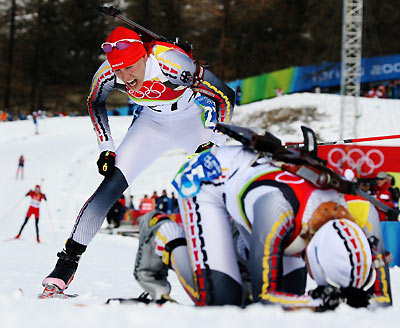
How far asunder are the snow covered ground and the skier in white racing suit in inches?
4.4

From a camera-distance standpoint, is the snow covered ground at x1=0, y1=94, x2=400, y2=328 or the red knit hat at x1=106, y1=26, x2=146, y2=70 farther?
the red knit hat at x1=106, y1=26, x2=146, y2=70

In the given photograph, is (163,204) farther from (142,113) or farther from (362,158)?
(142,113)

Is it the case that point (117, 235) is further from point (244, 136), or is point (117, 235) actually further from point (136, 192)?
point (244, 136)

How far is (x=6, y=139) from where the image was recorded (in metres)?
28.8

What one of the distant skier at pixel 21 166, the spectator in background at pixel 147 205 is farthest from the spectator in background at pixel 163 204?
the distant skier at pixel 21 166

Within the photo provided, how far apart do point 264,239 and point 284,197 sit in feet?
0.66

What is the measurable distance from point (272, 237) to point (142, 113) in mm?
2415

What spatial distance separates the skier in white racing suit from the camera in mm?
2492

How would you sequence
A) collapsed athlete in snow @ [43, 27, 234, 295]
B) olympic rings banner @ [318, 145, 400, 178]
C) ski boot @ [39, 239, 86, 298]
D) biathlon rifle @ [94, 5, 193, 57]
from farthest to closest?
olympic rings banner @ [318, 145, 400, 178] < biathlon rifle @ [94, 5, 193, 57] < collapsed athlete in snow @ [43, 27, 234, 295] < ski boot @ [39, 239, 86, 298]

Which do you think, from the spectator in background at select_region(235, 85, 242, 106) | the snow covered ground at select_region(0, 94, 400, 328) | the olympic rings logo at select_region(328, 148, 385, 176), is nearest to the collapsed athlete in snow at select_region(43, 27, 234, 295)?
the snow covered ground at select_region(0, 94, 400, 328)

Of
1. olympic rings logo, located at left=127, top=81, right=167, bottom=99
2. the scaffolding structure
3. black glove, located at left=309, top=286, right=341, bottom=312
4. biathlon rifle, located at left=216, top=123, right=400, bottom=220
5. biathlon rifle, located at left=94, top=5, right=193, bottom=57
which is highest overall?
the scaffolding structure

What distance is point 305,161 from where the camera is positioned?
2803 mm

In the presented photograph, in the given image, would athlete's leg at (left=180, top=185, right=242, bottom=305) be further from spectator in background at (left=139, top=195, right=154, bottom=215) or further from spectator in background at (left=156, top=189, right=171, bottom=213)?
spectator in background at (left=139, top=195, right=154, bottom=215)

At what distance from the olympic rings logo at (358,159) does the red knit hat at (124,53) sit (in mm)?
8386
